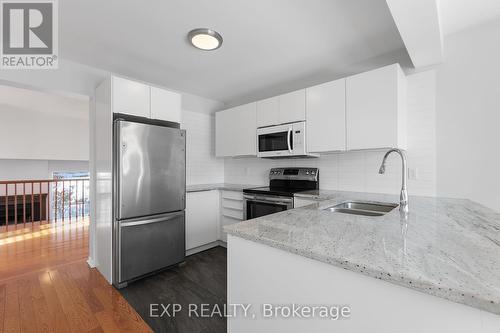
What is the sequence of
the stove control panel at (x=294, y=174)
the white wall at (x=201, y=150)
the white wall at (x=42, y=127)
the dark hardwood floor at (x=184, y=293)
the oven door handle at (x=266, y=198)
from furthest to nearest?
the white wall at (x=42, y=127) < the white wall at (x=201, y=150) < the stove control panel at (x=294, y=174) < the oven door handle at (x=266, y=198) < the dark hardwood floor at (x=184, y=293)

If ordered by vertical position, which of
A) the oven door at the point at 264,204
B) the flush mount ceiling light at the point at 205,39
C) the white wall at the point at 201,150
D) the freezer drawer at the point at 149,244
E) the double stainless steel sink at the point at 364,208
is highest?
the flush mount ceiling light at the point at 205,39

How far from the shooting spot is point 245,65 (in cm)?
262

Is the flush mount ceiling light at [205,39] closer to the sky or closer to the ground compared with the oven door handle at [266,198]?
closer to the sky

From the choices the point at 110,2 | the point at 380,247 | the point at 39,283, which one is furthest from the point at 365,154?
the point at 39,283

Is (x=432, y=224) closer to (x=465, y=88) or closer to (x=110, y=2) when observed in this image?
(x=465, y=88)

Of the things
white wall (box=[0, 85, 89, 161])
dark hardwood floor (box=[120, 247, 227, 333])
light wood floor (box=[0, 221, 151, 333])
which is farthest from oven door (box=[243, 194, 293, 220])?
white wall (box=[0, 85, 89, 161])

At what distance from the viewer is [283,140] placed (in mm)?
2732

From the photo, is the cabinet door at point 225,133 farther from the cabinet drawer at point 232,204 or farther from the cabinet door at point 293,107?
the cabinet door at point 293,107

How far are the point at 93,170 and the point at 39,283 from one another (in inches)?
48.5

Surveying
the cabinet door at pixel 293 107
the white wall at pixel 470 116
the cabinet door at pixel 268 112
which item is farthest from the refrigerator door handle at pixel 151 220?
the white wall at pixel 470 116

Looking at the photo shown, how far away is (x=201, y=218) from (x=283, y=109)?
1.86 metres

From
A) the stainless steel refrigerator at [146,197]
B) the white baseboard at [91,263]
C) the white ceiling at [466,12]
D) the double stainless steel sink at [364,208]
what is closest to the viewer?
the white ceiling at [466,12]

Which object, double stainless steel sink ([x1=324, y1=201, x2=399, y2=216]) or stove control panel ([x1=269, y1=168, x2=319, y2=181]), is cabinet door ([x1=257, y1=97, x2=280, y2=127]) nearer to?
stove control panel ([x1=269, y1=168, x2=319, y2=181])

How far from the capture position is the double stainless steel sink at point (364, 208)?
1.82 meters
